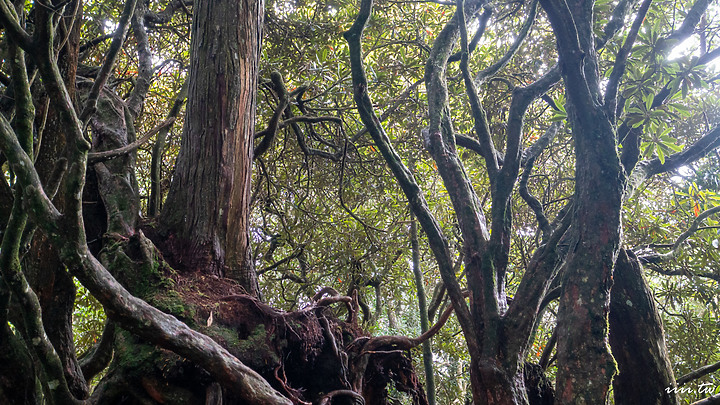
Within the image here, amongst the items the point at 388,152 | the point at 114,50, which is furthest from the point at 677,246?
the point at 114,50

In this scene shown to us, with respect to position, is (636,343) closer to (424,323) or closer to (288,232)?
(424,323)

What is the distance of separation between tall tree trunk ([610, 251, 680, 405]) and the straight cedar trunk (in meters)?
2.32

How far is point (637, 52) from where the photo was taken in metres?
2.96

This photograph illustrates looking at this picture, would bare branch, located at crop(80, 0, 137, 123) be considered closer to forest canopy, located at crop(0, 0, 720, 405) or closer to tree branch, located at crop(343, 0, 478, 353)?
forest canopy, located at crop(0, 0, 720, 405)

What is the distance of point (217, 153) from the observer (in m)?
2.68

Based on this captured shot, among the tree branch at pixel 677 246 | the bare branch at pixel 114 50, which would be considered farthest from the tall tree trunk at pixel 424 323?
the bare branch at pixel 114 50

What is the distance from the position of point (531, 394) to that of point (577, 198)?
56.0 inches

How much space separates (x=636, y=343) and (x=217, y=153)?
9.16 ft

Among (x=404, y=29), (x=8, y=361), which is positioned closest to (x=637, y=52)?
(x=404, y=29)

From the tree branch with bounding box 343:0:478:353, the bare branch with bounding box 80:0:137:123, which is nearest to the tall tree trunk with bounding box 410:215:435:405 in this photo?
the tree branch with bounding box 343:0:478:353

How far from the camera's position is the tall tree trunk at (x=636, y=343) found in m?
2.87

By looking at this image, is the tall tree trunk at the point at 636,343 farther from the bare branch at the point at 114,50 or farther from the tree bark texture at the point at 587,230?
the bare branch at the point at 114,50

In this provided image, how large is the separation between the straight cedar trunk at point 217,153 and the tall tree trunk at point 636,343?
232 cm

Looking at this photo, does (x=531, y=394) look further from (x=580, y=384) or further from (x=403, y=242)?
(x=403, y=242)
